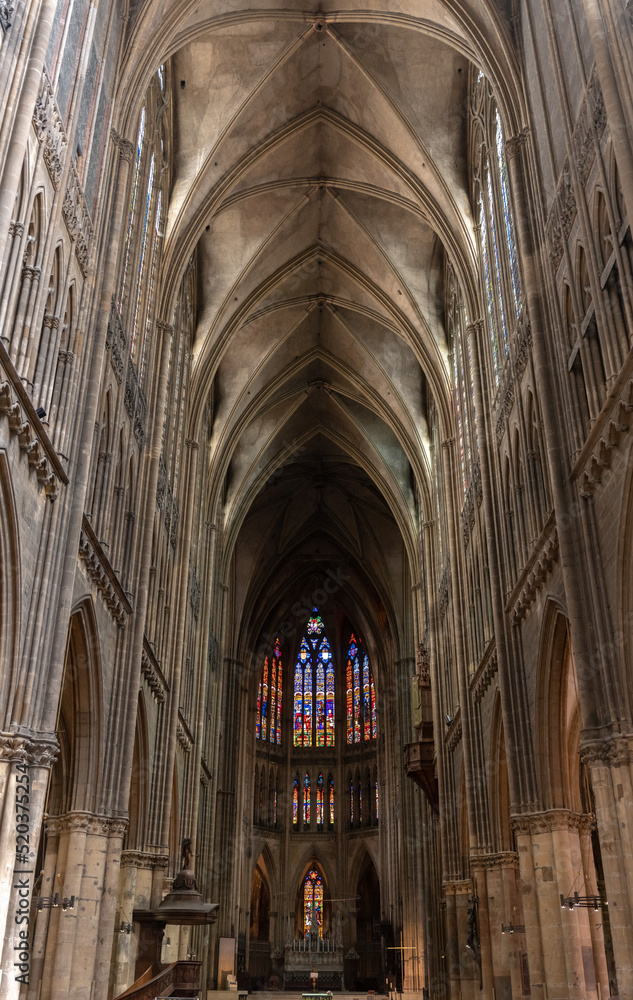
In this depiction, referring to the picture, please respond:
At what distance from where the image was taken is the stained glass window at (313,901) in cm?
4638

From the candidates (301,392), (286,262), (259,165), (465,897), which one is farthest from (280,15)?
(465,897)

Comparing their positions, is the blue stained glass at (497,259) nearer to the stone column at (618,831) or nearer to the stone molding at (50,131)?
the stone molding at (50,131)

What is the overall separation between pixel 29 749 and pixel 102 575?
5000 millimetres

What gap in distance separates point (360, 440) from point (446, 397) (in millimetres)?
9520

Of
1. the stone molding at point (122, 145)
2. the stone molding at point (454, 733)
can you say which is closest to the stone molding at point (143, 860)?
the stone molding at point (454, 733)

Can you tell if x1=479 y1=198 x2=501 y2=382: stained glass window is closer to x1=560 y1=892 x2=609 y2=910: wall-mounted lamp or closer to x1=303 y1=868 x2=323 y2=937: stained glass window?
x1=560 y1=892 x2=609 y2=910: wall-mounted lamp

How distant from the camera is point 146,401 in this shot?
21547 mm

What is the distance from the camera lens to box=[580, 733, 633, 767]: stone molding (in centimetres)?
1203

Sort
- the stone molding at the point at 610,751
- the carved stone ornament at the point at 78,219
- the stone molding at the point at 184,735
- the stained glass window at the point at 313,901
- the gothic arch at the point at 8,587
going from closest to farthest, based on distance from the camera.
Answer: the gothic arch at the point at 8,587
the stone molding at the point at 610,751
the carved stone ornament at the point at 78,219
the stone molding at the point at 184,735
the stained glass window at the point at 313,901

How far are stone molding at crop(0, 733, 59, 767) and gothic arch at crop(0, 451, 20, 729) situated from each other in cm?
25

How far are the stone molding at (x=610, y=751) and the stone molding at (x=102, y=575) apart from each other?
7.83 m

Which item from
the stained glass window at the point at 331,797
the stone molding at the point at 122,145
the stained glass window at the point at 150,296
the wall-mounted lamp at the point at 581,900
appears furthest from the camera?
the stained glass window at the point at 331,797

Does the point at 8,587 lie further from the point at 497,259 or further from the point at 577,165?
the point at 497,259

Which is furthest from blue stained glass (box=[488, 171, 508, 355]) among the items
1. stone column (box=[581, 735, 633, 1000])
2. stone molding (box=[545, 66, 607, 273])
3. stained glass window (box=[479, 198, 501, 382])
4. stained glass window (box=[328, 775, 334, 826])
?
stained glass window (box=[328, 775, 334, 826])
